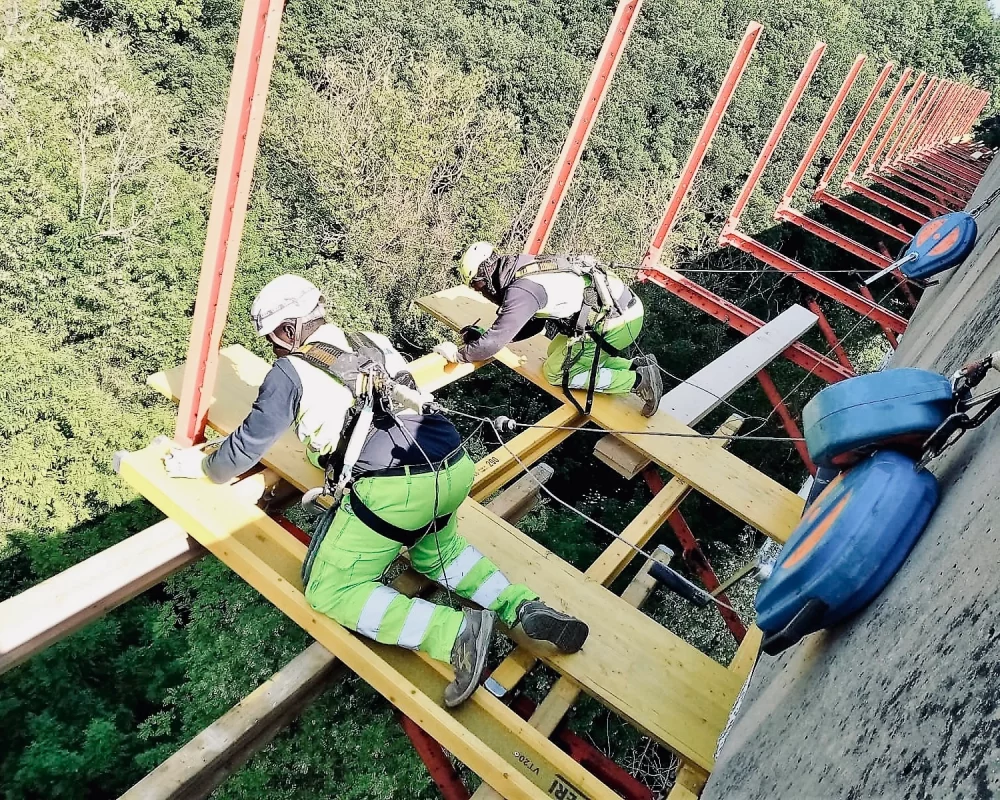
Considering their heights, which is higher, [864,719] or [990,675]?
[990,675]

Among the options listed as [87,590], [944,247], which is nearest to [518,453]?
[87,590]

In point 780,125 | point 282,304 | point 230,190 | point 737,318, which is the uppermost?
point 780,125

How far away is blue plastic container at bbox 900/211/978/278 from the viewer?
13.2 feet

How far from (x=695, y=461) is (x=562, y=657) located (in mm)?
1479

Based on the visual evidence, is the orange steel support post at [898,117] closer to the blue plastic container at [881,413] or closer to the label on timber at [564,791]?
the blue plastic container at [881,413]

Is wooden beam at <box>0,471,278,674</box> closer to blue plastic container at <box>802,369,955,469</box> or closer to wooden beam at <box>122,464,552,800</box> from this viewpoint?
wooden beam at <box>122,464,552,800</box>

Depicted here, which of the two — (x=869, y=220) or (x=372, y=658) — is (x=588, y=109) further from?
(x=869, y=220)

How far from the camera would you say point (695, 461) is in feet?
11.4

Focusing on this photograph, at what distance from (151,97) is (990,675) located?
21564mm

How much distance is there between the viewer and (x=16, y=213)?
1289 centimetres

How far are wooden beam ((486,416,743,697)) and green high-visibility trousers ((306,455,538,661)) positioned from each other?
156mm

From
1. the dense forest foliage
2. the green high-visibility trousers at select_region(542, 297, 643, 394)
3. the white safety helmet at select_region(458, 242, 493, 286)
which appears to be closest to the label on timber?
the green high-visibility trousers at select_region(542, 297, 643, 394)

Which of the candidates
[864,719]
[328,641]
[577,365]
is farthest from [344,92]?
[864,719]

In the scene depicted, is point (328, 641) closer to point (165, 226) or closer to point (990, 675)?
point (990, 675)
